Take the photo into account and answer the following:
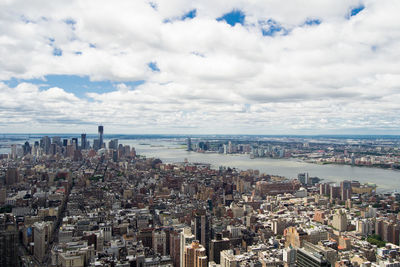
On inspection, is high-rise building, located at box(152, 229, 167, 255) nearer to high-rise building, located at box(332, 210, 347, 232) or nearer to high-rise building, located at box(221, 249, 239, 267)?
high-rise building, located at box(221, 249, 239, 267)

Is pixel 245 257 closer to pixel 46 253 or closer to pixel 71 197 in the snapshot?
pixel 46 253

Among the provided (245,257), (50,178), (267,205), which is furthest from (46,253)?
(50,178)

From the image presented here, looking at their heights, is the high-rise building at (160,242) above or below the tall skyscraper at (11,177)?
below

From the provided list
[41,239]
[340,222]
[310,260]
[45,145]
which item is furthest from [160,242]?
[45,145]

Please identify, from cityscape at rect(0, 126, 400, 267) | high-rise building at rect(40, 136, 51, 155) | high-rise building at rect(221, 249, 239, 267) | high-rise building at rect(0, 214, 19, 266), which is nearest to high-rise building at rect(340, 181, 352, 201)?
cityscape at rect(0, 126, 400, 267)

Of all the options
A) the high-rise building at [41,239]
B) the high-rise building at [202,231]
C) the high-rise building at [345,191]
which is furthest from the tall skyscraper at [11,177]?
the high-rise building at [345,191]

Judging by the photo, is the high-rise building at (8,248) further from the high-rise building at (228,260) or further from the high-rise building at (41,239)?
the high-rise building at (228,260)

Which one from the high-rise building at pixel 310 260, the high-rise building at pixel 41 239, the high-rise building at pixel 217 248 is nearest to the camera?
the high-rise building at pixel 310 260

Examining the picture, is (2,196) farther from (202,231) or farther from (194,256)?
(194,256)

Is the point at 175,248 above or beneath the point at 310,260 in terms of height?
beneath

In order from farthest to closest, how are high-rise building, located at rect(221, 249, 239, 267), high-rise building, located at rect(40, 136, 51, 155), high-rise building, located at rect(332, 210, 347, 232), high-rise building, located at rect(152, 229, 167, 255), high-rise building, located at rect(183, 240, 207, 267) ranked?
high-rise building, located at rect(40, 136, 51, 155), high-rise building, located at rect(332, 210, 347, 232), high-rise building, located at rect(152, 229, 167, 255), high-rise building, located at rect(221, 249, 239, 267), high-rise building, located at rect(183, 240, 207, 267)

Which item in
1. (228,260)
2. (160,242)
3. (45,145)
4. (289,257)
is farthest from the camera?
(45,145)
